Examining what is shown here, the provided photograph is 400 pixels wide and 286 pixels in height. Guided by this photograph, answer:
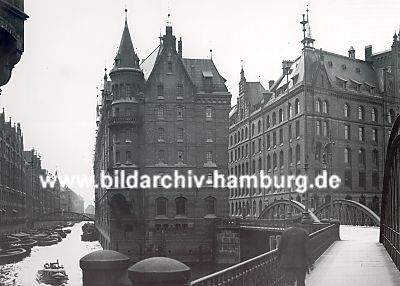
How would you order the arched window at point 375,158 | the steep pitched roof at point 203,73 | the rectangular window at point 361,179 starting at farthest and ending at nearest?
the arched window at point 375,158, the rectangular window at point 361,179, the steep pitched roof at point 203,73

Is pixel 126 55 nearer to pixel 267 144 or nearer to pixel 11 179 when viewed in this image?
pixel 267 144

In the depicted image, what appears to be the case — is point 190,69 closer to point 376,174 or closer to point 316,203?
point 316,203

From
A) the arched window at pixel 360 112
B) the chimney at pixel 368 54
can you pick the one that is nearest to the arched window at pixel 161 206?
the arched window at pixel 360 112

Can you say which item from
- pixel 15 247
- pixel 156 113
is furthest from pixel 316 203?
pixel 15 247

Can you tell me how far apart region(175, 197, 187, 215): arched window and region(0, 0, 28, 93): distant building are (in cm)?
5244

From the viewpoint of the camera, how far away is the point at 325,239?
27.2 meters

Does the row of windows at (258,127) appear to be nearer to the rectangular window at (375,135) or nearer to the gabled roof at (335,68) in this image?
the gabled roof at (335,68)

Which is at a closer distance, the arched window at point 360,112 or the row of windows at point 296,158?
the row of windows at point 296,158

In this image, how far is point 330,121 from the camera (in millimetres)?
69688

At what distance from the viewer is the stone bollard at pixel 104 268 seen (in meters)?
6.12

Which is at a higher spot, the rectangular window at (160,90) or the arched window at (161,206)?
the rectangular window at (160,90)

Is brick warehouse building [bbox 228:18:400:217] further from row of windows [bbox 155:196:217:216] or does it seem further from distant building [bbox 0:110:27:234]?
distant building [bbox 0:110:27:234]

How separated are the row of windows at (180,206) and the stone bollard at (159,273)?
2217 inches

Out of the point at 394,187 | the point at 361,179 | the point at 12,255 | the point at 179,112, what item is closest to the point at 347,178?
the point at 361,179
